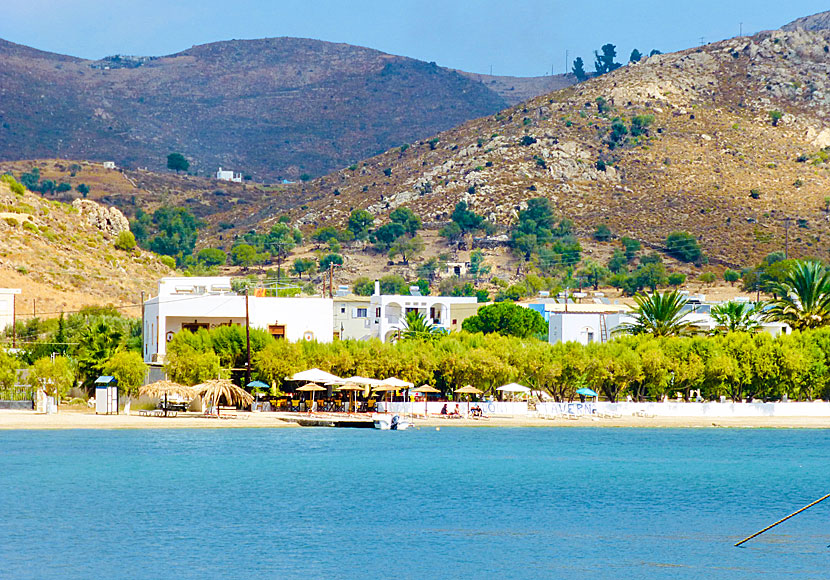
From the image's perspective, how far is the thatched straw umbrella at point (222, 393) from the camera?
6719cm

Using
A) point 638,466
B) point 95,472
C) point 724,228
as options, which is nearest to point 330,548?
point 95,472

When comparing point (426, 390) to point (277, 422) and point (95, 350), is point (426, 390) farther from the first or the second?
point (95, 350)

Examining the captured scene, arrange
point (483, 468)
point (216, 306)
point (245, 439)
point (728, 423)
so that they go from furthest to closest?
point (216, 306) < point (728, 423) < point (245, 439) < point (483, 468)

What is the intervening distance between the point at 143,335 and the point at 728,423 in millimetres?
38514

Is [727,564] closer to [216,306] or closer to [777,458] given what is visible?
[777,458]

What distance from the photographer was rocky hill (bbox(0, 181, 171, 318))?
102 m

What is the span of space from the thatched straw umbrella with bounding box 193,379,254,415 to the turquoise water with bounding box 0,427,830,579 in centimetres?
203

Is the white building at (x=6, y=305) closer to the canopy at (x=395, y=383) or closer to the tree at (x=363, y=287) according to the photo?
the canopy at (x=395, y=383)

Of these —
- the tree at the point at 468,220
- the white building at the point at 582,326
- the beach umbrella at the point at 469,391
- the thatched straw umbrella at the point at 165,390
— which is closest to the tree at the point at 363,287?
the tree at the point at 468,220

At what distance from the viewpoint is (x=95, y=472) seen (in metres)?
52.7

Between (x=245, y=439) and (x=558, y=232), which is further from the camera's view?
(x=558, y=232)

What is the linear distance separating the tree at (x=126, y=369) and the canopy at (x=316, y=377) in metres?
8.43

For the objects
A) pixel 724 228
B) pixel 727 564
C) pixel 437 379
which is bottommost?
pixel 727 564

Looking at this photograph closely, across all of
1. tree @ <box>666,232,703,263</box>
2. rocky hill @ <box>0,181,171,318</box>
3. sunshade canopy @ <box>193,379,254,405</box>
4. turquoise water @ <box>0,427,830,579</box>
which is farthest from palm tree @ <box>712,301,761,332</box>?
tree @ <box>666,232,703,263</box>
